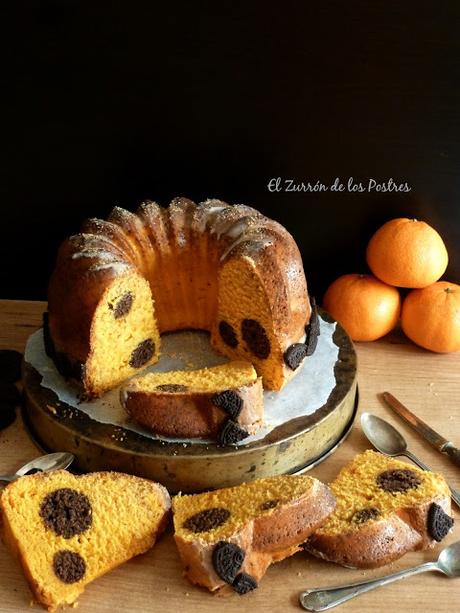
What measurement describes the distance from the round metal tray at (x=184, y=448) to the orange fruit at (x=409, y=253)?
1.98 feet

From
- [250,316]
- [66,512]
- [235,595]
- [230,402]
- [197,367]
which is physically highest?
[250,316]

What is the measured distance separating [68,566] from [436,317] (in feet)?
5.13

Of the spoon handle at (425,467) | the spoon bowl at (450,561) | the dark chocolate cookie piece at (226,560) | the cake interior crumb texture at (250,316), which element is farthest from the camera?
the cake interior crumb texture at (250,316)

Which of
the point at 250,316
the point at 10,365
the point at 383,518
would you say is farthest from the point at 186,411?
the point at 10,365

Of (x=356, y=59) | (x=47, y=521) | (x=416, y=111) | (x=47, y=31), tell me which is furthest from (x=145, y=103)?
(x=47, y=521)

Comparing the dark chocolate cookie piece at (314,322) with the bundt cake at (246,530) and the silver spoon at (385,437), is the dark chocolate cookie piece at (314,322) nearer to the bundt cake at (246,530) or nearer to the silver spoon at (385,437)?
the silver spoon at (385,437)

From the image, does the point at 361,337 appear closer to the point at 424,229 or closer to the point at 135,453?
the point at 424,229

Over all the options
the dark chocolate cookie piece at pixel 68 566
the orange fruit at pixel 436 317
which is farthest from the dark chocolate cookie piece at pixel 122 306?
the orange fruit at pixel 436 317

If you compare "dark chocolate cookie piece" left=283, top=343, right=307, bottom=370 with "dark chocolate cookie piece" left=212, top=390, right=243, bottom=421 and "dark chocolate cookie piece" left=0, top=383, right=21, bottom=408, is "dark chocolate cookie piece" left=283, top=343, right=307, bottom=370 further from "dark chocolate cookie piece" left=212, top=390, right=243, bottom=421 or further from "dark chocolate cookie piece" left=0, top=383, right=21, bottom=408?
"dark chocolate cookie piece" left=0, top=383, right=21, bottom=408

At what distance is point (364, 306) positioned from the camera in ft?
9.43

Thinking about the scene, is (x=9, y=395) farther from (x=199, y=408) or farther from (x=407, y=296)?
(x=407, y=296)

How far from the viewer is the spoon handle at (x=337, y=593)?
6.38 ft

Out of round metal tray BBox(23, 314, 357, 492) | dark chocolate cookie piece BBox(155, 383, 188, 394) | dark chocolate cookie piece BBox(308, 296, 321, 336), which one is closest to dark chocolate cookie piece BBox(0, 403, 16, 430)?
round metal tray BBox(23, 314, 357, 492)

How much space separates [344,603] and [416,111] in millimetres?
1653
